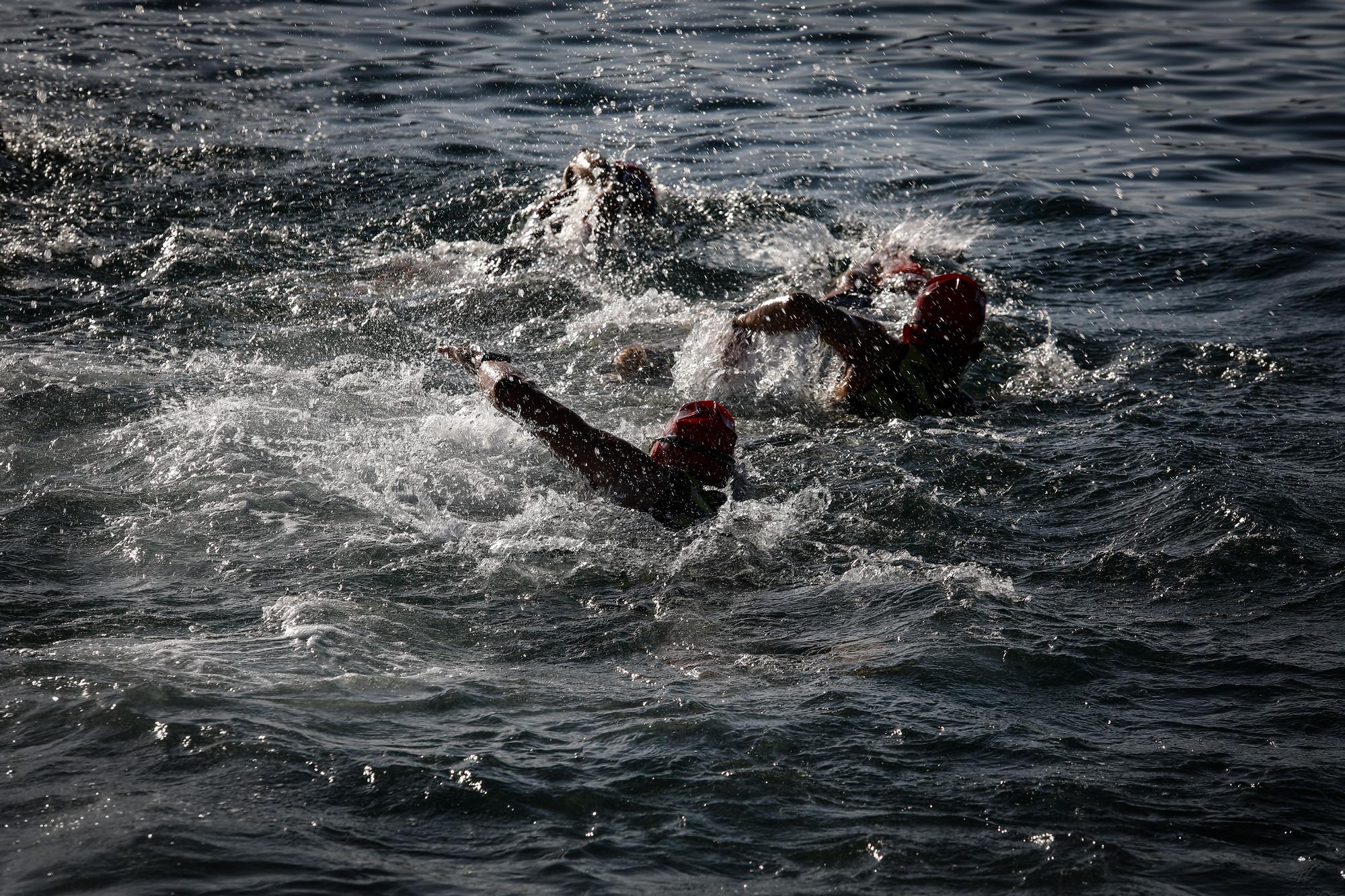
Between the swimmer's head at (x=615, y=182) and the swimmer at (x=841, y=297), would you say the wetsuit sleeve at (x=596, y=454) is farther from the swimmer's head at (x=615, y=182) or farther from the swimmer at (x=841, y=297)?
the swimmer's head at (x=615, y=182)

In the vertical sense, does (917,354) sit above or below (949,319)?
below

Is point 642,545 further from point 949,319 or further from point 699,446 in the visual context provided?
point 949,319

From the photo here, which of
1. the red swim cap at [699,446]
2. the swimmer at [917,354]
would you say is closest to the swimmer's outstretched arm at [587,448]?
the red swim cap at [699,446]

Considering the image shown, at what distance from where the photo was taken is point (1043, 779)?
3564mm

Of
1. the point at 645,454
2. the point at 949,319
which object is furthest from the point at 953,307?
the point at 645,454

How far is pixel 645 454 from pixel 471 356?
119cm

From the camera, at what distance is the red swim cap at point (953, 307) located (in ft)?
23.7

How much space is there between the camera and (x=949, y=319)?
7.24 meters

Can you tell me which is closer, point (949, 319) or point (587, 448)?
point (587, 448)

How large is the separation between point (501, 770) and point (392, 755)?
34 centimetres

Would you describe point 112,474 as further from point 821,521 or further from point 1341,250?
point 1341,250

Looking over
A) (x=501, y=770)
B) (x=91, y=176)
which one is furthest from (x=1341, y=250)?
(x=91, y=176)

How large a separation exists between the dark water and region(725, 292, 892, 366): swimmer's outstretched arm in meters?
0.49

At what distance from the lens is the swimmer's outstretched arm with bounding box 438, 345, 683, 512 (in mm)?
5453
